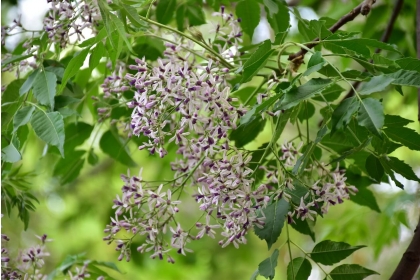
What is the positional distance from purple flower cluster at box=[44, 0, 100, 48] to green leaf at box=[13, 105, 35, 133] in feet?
0.37

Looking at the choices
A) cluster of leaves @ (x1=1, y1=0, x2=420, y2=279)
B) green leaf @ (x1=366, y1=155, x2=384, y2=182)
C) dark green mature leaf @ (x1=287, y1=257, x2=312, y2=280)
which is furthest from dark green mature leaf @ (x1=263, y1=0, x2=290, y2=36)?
dark green mature leaf @ (x1=287, y1=257, x2=312, y2=280)

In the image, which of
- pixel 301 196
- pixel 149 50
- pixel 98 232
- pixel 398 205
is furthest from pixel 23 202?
pixel 98 232

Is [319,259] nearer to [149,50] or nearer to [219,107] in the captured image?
[219,107]

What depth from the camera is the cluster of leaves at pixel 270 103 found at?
67 cm

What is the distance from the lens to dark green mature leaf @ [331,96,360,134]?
625mm

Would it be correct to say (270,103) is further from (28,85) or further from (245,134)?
(28,85)

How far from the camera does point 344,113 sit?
635 mm

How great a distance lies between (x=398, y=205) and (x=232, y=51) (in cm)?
74

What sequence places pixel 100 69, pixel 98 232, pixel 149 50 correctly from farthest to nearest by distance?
pixel 98 232 → pixel 100 69 → pixel 149 50

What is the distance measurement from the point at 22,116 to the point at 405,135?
0.52m

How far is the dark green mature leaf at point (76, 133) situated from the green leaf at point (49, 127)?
0.26 metres

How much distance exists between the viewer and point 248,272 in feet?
9.46

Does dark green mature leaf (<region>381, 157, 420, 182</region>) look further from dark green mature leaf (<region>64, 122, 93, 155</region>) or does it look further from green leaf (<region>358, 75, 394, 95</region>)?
dark green mature leaf (<region>64, 122, 93, 155</region>)

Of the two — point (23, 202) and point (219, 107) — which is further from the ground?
point (219, 107)
